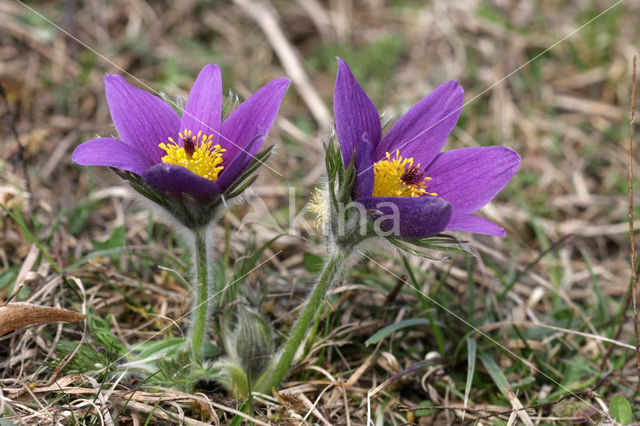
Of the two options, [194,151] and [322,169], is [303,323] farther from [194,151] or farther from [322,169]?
[194,151]

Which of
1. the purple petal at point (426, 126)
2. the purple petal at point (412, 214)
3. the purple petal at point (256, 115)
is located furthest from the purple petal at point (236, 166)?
the purple petal at point (426, 126)

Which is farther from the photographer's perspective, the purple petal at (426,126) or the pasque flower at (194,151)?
the purple petal at (426,126)

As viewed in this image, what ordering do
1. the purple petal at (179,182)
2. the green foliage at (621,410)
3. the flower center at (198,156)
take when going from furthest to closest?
the green foliage at (621,410)
the flower center at (198,156)
the purple petal at (179,182)

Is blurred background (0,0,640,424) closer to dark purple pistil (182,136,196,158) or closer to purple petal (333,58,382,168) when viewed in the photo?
purple petal (333,58,382,168)

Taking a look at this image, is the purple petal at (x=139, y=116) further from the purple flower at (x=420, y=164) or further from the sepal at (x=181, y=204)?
the purple flower at (x=420, y=164)

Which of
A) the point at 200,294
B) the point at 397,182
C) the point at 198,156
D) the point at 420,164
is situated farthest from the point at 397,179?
the point at 200,294

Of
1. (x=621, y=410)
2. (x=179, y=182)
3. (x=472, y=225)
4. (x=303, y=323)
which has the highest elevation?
(x=179, y=182)
